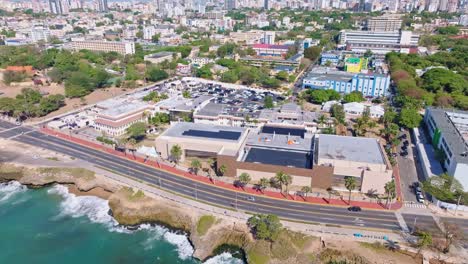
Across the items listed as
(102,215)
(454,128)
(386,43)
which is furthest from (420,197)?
(386,43)

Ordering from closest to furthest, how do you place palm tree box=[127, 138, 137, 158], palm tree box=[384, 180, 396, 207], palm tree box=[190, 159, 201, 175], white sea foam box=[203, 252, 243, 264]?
white sea foam box=[203, 252, 243, 264]
palm tree box=[384, 180, 396, 207]
palm tree box=[190, 159, 201, 175]
palm tree box=[127, 138, 137, 158]

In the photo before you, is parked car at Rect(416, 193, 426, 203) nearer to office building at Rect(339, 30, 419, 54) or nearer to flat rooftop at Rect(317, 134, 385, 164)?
flat rooftop at Rect(317, 134, 385, 164)

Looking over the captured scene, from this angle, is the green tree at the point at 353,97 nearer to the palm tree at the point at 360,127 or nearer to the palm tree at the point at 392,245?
the palm tree at the point at 360,127

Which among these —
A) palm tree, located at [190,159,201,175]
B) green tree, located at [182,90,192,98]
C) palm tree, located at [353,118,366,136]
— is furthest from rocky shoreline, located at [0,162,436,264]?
green tree, located at [182,90,192,98]

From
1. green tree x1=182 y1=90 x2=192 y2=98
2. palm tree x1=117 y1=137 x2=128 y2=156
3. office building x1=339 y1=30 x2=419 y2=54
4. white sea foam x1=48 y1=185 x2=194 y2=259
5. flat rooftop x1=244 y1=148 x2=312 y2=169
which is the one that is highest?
office building x1=339 y1=30 x2=419 y2=54

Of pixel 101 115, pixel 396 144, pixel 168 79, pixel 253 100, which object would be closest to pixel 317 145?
pixel 396 144

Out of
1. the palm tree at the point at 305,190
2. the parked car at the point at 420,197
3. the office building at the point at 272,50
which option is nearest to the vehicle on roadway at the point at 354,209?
the palm tree at the point at 305,190
